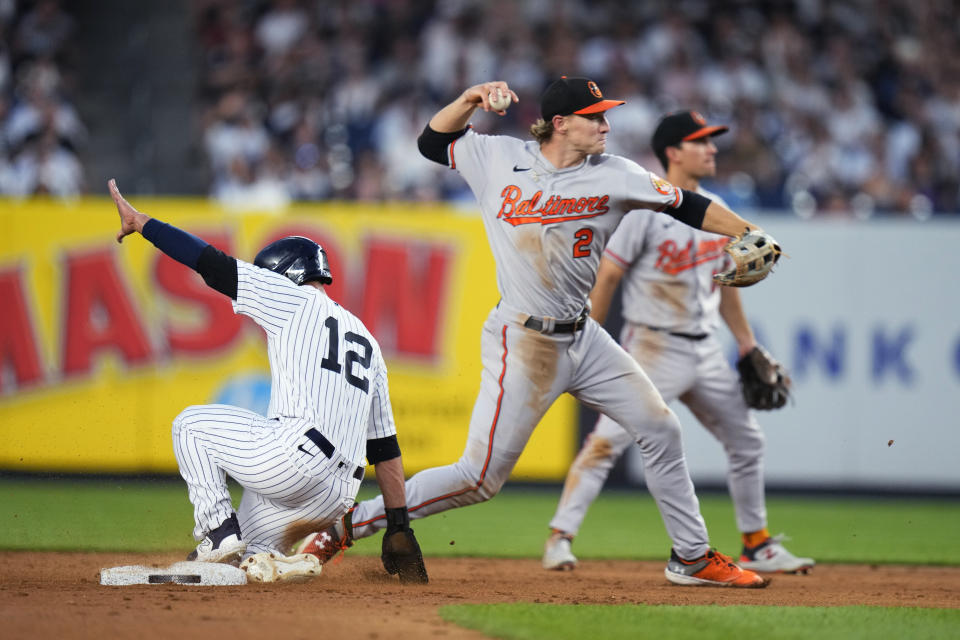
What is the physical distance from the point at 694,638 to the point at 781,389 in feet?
9.65

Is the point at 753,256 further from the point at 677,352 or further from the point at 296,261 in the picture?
the point at 296,261

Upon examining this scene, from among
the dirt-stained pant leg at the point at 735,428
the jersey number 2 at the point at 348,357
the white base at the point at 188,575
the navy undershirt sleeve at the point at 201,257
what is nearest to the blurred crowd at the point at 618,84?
the dirt-stained pant leg at the point at 735,428

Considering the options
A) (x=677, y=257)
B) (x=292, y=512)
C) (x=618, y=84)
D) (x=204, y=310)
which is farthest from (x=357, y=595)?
(x=618, y=84)

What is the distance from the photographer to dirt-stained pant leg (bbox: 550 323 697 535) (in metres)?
6.44

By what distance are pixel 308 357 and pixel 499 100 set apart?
1298 mm

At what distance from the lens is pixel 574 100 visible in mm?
5238

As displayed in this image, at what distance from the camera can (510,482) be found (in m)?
10.1

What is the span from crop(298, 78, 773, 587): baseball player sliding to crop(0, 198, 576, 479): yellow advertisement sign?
4.31m

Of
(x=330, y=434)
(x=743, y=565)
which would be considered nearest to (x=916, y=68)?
(x=743, y=565)

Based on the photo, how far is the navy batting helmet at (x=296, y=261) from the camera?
519 cm

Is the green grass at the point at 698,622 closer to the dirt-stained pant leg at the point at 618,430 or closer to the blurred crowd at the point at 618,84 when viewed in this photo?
the dirt-stained pant leg at the point at 618,430

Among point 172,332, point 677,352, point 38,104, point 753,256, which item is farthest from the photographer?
point 38,104

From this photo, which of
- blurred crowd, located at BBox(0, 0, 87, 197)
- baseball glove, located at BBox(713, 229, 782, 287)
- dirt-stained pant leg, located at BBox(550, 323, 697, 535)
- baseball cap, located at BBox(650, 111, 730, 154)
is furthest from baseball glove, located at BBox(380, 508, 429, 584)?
blurred crowd, located at BBox(0, 0, 87, 197)

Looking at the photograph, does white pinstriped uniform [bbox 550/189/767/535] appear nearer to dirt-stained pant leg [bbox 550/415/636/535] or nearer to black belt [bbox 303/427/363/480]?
dirt-stained pant leg [bbox 550/415/636/535]
